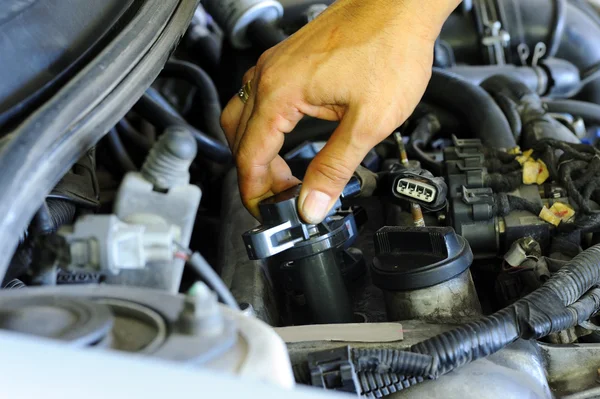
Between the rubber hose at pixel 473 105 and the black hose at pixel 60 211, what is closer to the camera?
the black hose at pixel 60 211

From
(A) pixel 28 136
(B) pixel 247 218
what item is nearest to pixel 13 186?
(A) pixel 28 136

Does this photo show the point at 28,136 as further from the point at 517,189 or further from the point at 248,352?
the point at 517,189

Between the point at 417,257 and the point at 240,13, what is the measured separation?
0.81m

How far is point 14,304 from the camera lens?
0.50m

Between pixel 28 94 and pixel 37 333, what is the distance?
320mm

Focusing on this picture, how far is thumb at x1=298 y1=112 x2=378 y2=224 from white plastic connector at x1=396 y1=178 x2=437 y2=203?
0.09 m

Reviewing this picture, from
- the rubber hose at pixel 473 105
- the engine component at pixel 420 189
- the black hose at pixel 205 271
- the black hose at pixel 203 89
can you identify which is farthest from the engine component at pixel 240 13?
the black hose at pixel 205 271

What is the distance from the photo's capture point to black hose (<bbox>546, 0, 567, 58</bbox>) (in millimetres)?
1760

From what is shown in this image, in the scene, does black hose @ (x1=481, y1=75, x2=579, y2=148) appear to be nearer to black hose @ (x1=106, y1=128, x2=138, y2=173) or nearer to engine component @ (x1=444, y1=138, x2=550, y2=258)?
engine component @ (x1=444, y1=138, x2=550, y2=258)

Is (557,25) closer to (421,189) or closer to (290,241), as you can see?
(421,189)

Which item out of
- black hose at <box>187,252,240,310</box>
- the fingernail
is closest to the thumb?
the fingernail

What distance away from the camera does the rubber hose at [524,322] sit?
71 cm

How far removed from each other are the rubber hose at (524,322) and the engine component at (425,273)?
0.08 metres

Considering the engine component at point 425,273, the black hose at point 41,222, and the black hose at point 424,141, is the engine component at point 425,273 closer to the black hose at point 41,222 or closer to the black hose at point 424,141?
the black hose at point 424,141
